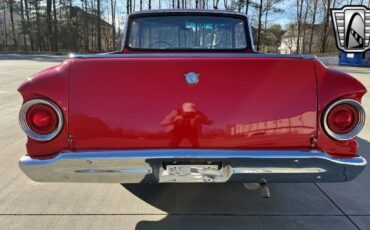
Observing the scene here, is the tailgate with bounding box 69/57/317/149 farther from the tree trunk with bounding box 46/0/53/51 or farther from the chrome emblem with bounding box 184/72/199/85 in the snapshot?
the tree trunk with bounding box 46/0/53/51

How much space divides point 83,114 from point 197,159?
33.7 inches

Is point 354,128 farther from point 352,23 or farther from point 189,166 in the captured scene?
point 352,23

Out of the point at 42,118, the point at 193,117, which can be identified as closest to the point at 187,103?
the point at 193,117

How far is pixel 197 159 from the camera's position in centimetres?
249

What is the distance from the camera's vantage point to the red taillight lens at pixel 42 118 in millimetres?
2551

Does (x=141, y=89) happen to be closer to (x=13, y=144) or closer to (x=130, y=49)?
(x=130, y=49)

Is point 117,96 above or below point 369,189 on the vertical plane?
above

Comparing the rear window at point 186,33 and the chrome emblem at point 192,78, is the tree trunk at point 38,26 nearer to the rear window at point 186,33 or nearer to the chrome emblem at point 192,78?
the rear window at point 186,33

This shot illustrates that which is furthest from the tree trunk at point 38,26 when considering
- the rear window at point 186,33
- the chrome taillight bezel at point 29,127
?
the chrome taillight bezel at point 29,127

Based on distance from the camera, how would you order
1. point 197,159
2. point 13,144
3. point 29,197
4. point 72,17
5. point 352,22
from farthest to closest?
point 72,17, point 352,22, point 13,144, point 29,197, point 197,159

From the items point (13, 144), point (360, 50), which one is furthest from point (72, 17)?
point (13, 144)

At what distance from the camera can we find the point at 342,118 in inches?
103

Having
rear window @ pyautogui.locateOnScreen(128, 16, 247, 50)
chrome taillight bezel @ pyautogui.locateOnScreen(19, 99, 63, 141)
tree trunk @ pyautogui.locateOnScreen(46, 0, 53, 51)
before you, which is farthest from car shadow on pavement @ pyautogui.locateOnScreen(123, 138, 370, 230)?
tree trunk @ pyautogui.locateOnScreen(46, 0, 53, 51)

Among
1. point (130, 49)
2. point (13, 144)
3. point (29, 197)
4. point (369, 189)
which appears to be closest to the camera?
point (29, 197)
